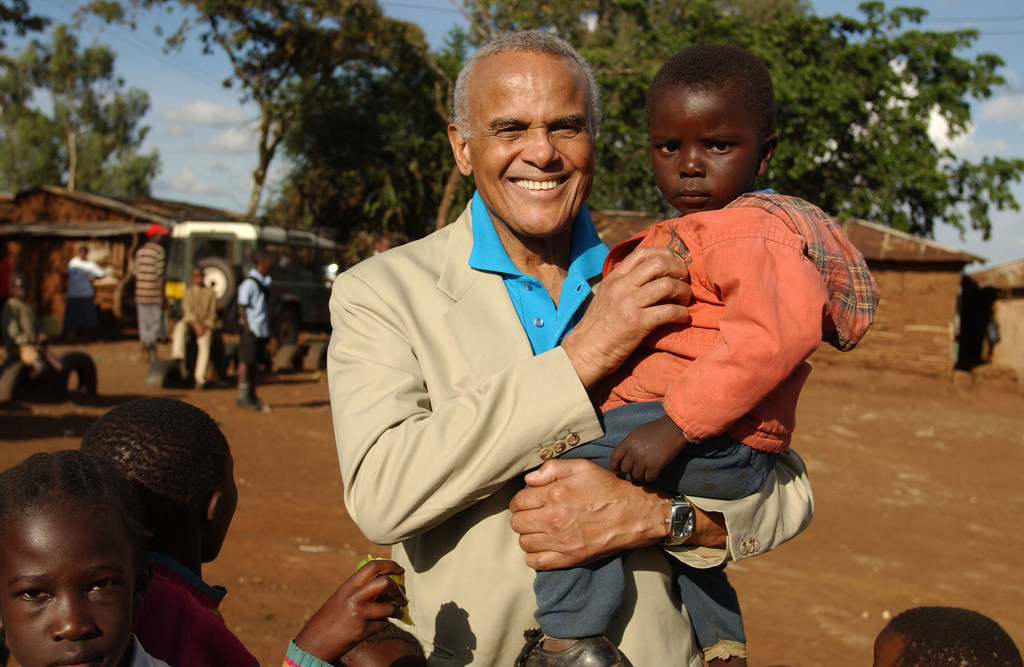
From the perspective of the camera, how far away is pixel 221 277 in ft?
48.9

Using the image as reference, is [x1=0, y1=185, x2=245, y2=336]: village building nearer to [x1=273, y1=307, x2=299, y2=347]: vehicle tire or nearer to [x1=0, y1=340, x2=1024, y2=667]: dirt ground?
[x1=273, y1=307, x2=299, y2=347]: vehicle tire

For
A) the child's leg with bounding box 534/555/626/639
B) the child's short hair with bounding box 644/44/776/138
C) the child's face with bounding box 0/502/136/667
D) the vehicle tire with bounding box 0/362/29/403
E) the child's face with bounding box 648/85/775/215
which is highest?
the child's short hair with bounding box 644/44/776/138

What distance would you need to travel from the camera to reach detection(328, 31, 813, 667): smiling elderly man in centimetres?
162

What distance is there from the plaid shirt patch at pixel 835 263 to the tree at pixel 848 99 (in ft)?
59.0

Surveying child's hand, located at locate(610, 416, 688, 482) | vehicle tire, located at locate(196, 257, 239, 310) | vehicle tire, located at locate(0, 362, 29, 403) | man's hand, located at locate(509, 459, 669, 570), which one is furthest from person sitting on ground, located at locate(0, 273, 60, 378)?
child's hand, located at locate(610, 416, 688, 482)

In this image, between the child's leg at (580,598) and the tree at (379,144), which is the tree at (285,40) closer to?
the tree at (379,144)

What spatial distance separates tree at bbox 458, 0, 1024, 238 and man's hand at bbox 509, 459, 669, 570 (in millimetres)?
18335

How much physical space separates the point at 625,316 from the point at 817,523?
22.8ft

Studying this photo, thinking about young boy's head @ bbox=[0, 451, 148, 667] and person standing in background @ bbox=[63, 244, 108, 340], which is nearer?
young boy's head @ bbox=[0, 451, 148, 667]

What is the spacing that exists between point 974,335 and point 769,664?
56.2 ft

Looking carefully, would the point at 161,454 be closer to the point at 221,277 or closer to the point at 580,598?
the point at 580,598

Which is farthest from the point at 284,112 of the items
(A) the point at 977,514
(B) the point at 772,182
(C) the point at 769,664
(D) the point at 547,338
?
(D) the point at 547,338

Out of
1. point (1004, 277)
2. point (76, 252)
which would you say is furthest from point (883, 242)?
point (76, 252)

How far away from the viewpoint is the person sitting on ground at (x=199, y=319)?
1189 centimetres
